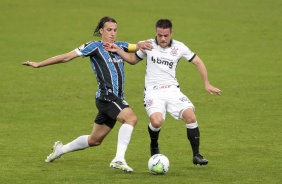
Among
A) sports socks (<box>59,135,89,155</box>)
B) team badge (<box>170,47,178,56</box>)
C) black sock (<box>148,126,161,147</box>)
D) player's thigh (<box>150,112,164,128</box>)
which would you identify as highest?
team badge (<box>170,47,178,56</box>)

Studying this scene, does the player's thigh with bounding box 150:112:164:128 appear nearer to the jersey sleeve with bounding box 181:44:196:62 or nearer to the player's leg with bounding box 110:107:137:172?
the player's leg with bounding box 110:107:137:172

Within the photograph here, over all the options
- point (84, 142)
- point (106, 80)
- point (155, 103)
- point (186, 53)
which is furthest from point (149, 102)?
point (84, 142)

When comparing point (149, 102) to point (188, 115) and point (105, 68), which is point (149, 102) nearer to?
point (188, 115)

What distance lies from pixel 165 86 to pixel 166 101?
246 millimetres

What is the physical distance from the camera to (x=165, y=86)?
1377 cm

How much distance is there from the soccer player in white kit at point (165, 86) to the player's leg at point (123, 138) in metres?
0.45

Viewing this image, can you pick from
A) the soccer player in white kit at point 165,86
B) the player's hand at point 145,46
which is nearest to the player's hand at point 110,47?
the soccer player in white kit at point 165,86

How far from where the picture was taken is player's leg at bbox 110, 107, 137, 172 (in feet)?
42.4

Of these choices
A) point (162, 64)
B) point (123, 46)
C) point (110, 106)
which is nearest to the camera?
point (110, 106)

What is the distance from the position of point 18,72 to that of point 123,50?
12.6m

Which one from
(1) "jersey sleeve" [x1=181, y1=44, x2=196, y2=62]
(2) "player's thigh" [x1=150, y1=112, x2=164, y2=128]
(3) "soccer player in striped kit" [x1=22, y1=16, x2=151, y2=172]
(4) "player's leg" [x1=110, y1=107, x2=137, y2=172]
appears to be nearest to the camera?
(4) "player's leg" [x1=110, y1=107, x2=137, y2=172]

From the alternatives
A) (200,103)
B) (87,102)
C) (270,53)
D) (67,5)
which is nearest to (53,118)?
(87,102)

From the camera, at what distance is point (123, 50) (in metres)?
13.9

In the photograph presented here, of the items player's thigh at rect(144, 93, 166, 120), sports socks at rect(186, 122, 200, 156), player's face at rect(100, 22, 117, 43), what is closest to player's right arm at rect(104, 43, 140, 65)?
player's face at rect(100, 22, 117, 43)
